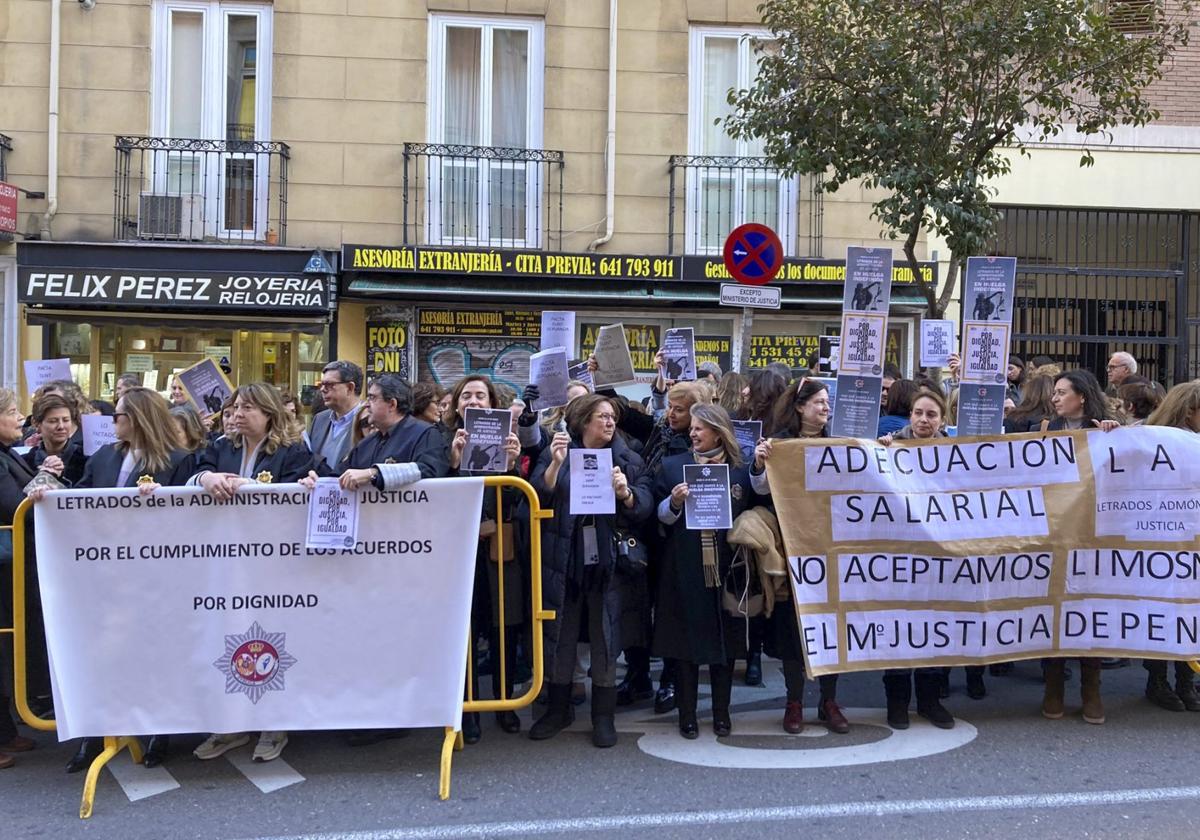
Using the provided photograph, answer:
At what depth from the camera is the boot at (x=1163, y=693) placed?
6098 millimetres

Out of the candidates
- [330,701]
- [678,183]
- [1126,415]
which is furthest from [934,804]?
[678,183]

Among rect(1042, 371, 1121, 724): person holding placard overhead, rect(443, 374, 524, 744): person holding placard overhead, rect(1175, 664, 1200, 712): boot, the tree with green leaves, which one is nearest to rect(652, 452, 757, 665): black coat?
rect(443, 374, 524, 744): person holding placard overhead

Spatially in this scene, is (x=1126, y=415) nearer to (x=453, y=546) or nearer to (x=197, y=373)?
(x=453, y=546)

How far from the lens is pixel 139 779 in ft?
16.5

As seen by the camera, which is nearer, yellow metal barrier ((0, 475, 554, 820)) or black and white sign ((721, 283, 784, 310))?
yellow metal barrier ((0, 475, 554, 820))

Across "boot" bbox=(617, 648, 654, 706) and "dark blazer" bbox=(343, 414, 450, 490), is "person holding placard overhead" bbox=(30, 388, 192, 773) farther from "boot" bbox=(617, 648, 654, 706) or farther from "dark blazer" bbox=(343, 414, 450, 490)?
"boot" bbox=(617, 648, 654, 706)

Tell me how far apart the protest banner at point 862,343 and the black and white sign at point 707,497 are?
3.29 ft

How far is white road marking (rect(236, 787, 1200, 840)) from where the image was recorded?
4426 millimetres

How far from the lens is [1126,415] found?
7078 millimetres

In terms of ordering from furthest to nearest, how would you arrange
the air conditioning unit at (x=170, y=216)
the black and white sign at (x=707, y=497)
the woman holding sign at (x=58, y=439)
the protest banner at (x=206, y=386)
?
the air conditioning unit at (x=170, y=216) < the protest banner at (x=206, y=386) < the woman holding sign at (x=58, y=439) < the black and white sign at (x=707, y=497)

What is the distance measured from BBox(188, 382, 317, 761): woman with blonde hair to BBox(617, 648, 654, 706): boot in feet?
6.41

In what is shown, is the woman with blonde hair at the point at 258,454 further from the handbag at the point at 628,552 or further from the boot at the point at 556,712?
the handbag at the point at 628,552

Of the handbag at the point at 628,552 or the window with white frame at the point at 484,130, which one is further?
the window with white frame at the point at 484,130

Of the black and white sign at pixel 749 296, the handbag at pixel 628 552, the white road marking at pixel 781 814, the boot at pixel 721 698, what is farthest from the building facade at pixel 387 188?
the white road marking at pixel 781 814
